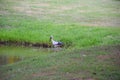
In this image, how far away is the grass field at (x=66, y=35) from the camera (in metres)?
13.9

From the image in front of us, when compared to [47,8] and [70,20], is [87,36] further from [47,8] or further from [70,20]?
[47,8]

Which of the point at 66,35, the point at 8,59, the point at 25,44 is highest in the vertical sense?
the point at 66,35

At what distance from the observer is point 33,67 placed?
50.0ft

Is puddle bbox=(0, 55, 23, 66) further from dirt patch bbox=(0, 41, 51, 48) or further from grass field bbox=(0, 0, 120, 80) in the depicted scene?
dirt patch bbox=(0, 41, 51, 48)

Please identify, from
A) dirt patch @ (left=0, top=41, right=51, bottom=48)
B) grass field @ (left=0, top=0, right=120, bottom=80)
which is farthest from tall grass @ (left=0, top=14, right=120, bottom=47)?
dirt patch @ (left=0, top=41, right=51, bottom=48)

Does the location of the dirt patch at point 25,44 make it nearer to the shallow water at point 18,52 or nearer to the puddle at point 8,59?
the shallow water at point 18,52

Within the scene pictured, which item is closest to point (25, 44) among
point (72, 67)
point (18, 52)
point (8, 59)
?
point (18, 52)

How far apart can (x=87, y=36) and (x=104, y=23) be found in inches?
225

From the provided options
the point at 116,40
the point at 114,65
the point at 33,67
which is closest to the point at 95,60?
the point at 114,65

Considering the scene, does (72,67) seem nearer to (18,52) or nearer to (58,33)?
(18,52)

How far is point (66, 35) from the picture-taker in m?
26.0

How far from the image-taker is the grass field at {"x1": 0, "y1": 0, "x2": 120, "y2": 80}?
13883mm

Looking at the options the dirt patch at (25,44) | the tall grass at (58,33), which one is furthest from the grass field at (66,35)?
the dirt patch at (25,44)

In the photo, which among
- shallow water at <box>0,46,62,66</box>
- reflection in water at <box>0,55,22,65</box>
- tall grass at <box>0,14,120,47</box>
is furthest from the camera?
tall grass at <box>0,14,120,47</box>
